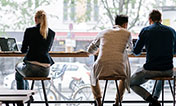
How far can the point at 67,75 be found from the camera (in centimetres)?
491

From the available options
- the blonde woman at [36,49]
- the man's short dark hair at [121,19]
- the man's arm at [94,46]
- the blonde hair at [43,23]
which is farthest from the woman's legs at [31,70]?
the man's short dark hair at [121,19]

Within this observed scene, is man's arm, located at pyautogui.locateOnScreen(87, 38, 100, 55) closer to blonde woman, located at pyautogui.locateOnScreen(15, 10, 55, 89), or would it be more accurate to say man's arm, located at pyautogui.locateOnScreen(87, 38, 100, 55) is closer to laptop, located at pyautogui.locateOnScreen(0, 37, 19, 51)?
blonde woman, located at pyautogui.locateOnScreen(15, 10, 55, 89)

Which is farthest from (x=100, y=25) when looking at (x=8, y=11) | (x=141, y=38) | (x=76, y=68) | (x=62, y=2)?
(x=141, y=38)

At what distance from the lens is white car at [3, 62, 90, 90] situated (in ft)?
15.9

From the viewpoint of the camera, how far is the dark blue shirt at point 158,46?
358 centimetres

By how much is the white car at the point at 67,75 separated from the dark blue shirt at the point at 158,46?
145cm

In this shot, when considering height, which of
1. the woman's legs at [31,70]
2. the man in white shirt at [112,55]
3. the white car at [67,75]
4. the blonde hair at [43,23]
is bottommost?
the white car at [67,75]

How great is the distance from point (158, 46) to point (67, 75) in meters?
1.76

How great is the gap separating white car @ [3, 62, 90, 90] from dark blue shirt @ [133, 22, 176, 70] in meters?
1.45

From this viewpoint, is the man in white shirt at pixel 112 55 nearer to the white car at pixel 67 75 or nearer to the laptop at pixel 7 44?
the laptop at pixel 7 44

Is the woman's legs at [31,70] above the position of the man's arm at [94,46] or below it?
below

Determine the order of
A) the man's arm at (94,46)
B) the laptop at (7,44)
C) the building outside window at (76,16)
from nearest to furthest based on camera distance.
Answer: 1. the man's arm at (94,46)
2. the laptop at (7,44)
3. the building outside window at (76,16)

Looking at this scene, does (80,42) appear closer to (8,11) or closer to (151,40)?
(8,11)

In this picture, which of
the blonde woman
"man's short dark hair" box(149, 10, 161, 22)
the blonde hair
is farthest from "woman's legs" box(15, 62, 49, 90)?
"man's short dark hair" box(149, 10, 161, 22)
